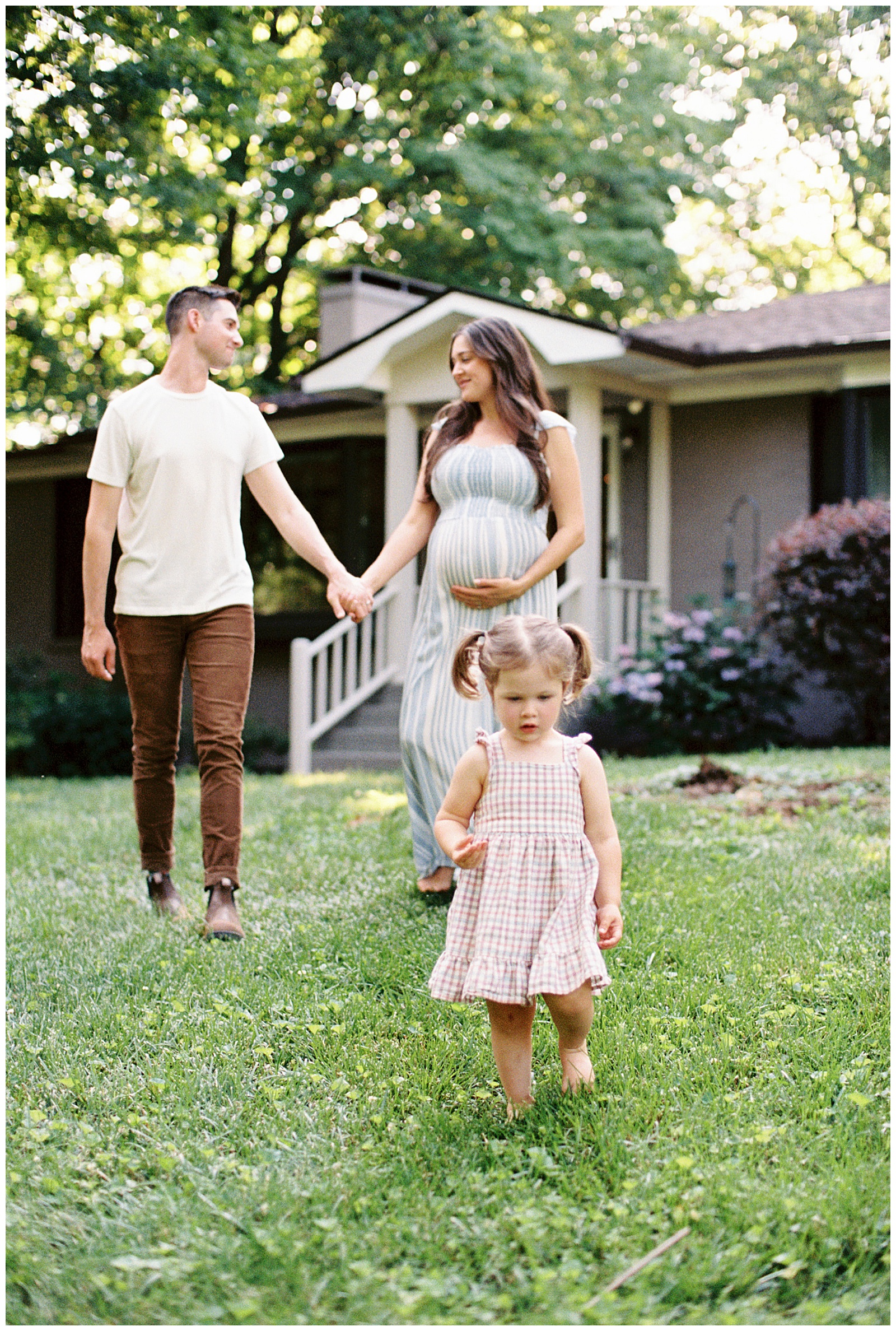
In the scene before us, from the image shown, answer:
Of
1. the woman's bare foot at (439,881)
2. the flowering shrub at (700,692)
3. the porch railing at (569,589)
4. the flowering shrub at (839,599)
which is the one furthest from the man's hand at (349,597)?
the porch railing at (569,589)

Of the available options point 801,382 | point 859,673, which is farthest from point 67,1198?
point 801,382

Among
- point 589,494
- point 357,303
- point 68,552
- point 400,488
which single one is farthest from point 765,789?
point 68,552

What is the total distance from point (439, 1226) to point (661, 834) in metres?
3.78

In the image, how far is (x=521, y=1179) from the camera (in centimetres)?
249

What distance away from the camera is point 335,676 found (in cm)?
1208

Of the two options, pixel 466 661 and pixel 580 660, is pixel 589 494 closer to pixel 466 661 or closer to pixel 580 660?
pixel 466 661

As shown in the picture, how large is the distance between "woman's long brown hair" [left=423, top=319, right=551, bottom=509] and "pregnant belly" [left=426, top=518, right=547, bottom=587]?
16cm

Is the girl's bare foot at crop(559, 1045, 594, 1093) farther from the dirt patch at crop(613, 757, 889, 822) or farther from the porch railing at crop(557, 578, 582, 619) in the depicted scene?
the porch railing at crop(557, 578, 582, 619)

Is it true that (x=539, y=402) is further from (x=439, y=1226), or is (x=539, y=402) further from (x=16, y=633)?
(x=16, y=633)

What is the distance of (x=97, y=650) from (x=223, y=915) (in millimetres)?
970

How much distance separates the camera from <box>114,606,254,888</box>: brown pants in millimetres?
4480

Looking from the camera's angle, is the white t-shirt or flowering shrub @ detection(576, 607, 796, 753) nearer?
the white t-shirt

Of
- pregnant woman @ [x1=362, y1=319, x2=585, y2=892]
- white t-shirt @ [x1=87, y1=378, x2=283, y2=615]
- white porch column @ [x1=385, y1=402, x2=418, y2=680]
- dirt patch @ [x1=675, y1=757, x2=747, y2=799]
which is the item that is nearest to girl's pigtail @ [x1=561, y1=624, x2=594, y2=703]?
pregnant woman @ [x1=362, y1=319, x2=585, y2=892]

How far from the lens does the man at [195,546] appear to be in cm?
444
